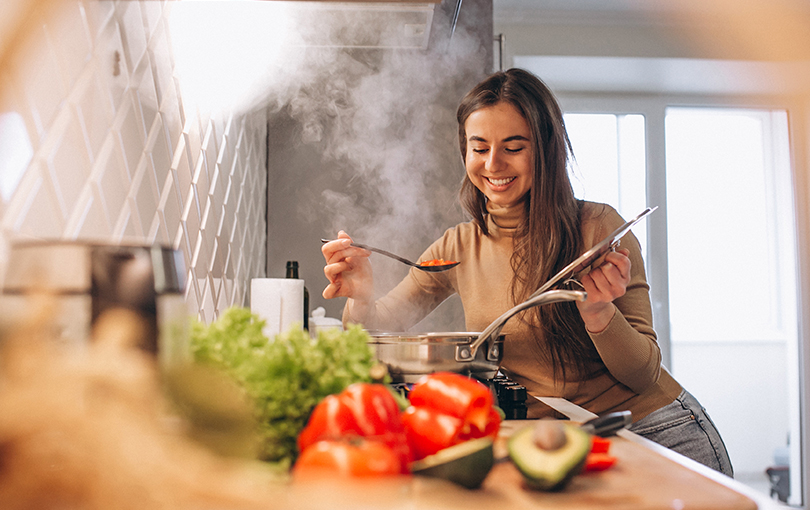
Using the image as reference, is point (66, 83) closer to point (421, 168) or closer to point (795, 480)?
point (421, 168)

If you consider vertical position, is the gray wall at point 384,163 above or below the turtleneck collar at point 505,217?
above

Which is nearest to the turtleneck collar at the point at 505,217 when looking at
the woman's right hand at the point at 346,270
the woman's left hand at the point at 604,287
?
the woman's right hand at the point at 346,270

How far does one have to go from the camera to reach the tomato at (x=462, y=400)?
617mm

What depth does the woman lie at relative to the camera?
4.20 ft

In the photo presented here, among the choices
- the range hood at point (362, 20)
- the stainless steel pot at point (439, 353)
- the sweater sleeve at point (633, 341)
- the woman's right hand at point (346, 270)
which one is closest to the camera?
the stainless steel pot at point (439, 353)

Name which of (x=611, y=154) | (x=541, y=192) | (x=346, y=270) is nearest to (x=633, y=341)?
(x=541, y=192)

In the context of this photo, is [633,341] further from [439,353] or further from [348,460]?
[348,460]

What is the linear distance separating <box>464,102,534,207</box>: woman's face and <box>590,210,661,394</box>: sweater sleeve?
0.35 meters

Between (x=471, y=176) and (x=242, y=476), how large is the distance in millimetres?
1329

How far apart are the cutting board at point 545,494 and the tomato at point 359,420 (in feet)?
0.15

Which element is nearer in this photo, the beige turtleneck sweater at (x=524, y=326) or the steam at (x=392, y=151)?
the beige turtleneck sweater at (x=524, y=326)

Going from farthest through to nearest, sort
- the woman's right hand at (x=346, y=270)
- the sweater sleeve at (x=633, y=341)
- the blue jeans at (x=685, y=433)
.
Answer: the woman's right hand at (x=346, y=270)
the blue jeans at (x=685, y=433)
the sweater sleeve at (x=633, y=341)

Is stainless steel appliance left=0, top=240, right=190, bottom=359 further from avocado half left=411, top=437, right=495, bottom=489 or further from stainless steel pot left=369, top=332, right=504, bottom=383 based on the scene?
stainless steel pot left=369, top=332, right=504, bottom=383

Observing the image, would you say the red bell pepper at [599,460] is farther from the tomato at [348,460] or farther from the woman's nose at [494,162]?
the woman's nose at [494,162]
